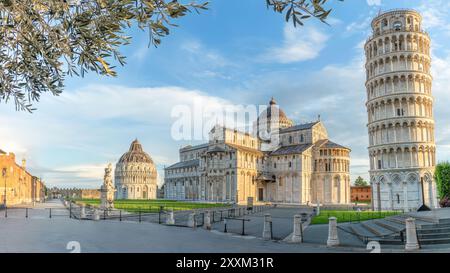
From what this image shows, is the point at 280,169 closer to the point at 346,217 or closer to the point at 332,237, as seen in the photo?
the point at 346,217

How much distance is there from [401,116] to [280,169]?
30.9 meters

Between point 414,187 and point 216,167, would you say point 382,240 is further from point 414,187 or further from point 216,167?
point 216,167

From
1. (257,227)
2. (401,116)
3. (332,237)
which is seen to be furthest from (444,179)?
(332,237)

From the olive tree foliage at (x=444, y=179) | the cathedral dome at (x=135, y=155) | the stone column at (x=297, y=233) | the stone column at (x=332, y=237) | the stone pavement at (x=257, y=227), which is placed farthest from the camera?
the cathedral dome at (x=135, y=155)

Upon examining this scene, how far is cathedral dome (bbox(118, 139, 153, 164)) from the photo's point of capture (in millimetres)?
151875

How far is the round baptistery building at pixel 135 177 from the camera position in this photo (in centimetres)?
14888

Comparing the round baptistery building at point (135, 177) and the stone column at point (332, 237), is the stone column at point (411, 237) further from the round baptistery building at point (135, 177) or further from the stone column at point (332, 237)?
the round baptistery building at point (135, 177)

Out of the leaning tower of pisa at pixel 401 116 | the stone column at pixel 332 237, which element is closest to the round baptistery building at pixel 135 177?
the leaning tower of pisa at pixel 401 116

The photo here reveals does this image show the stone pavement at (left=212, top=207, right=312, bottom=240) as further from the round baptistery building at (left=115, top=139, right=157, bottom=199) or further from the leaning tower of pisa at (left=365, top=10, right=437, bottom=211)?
the round baptistery building at (left=115, top=139, right=157, bottom=199)

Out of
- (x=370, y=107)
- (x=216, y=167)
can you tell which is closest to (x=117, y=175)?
(x=216, y=167)

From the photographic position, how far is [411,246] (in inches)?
582

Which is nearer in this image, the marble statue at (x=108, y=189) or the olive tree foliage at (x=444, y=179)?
the olive tree foliage at (x=444, y=179)
